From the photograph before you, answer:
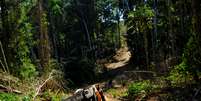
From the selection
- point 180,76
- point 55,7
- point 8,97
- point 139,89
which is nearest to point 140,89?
point 139,89

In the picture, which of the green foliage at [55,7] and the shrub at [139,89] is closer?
the shrub at [139,89]

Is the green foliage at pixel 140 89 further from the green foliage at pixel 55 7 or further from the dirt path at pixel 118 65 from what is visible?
the green foliage at pixel 55 7

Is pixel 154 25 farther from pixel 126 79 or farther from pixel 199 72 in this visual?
pixel 199 72

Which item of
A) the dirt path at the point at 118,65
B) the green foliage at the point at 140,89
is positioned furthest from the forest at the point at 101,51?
the dirt path at the point at 118,65

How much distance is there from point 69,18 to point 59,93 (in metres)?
30.3

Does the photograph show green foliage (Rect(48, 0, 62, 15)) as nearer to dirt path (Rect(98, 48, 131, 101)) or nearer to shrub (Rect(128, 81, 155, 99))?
dirt path (Rect(98, 48, 131, 101))

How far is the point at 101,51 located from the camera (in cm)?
4981

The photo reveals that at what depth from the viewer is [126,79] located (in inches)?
1236

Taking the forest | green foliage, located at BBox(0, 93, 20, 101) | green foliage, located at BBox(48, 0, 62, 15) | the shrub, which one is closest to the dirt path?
the forest

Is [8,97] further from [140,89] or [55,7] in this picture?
[55,7]

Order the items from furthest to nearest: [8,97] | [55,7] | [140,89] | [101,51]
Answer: [101,51] < [55,7] < [140,89] < [8,97]

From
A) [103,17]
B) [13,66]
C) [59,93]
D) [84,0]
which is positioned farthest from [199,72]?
[103,17]

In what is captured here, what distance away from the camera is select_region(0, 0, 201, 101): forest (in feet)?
50.2

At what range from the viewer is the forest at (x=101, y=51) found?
15.3m
